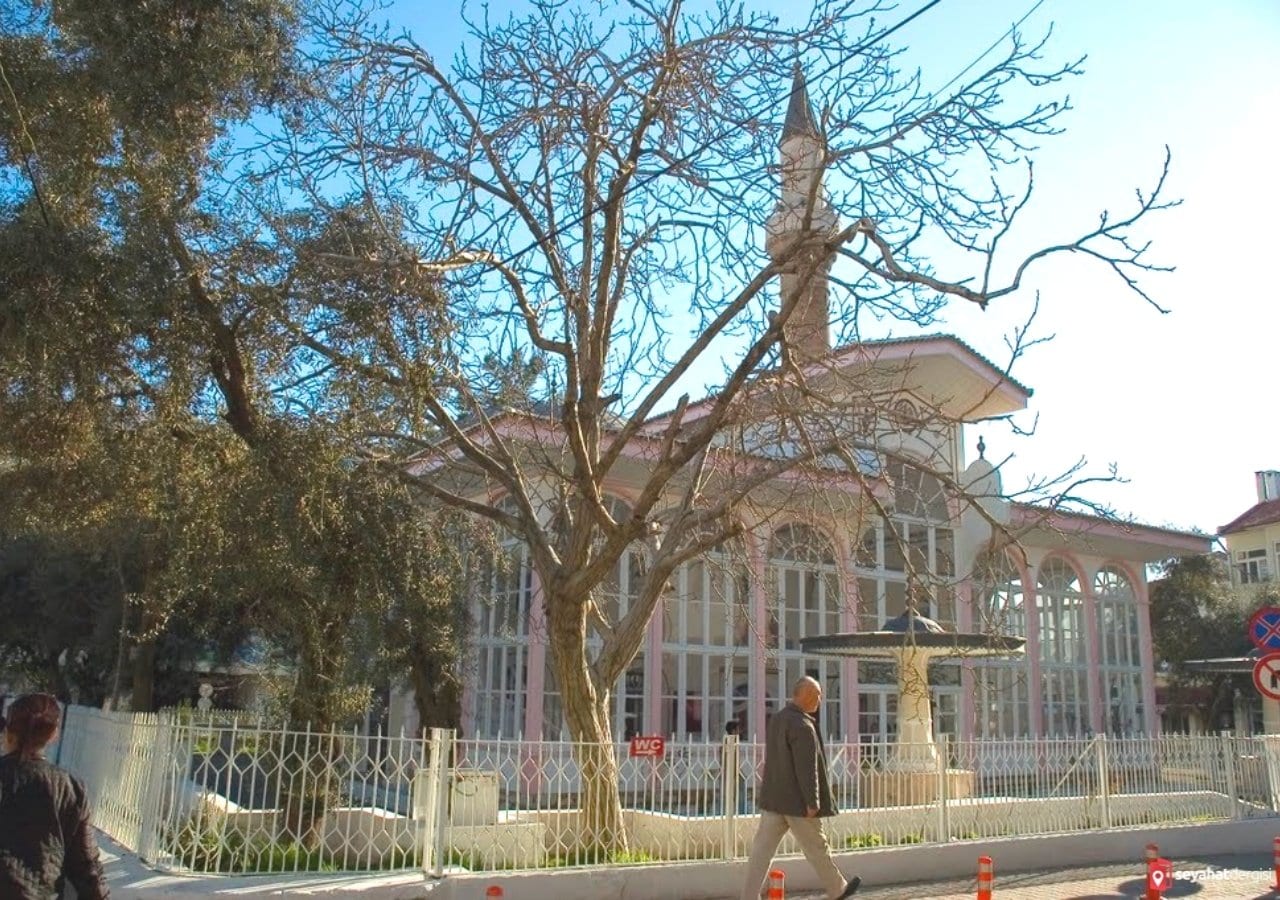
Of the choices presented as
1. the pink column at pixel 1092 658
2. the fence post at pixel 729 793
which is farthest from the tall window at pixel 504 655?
the pink column at pixel 1092 658

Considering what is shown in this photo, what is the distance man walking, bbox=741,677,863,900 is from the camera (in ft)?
25.7

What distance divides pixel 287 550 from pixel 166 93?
376 centimetres

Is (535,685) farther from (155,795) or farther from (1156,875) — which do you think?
(1156,875)

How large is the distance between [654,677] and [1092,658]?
39.7 ft

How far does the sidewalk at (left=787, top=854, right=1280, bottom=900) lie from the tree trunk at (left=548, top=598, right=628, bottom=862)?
1.66 m

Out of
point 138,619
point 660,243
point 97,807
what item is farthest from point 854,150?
point 138,619

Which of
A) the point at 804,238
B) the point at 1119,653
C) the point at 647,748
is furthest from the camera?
the point at 1119,653

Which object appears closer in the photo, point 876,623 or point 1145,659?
point 876,623

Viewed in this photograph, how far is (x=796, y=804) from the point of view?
7832mm

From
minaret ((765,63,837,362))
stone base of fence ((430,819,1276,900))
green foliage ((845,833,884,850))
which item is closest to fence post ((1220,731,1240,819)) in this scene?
stone base of fence ((430,819,1276,900))

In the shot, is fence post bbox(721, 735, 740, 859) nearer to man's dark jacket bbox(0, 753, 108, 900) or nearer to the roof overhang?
man's dark jacket bbox(0, 753, 108, 900)

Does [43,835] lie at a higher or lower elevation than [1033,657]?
lower

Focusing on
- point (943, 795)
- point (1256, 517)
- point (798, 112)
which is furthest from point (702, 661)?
point (1256, 517)

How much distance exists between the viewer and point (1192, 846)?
12469 mm
